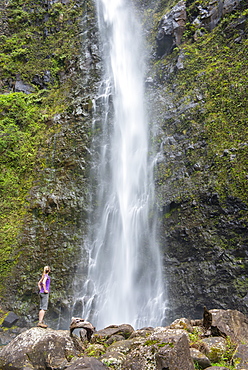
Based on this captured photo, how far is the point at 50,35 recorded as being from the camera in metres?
19.1

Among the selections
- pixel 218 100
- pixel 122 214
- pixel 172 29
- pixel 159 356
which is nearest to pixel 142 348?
pixel 159 356

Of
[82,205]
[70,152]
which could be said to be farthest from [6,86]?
[82,205]

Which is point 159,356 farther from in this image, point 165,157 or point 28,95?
point 28,95

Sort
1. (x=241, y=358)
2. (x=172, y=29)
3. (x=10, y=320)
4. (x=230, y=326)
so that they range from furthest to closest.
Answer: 1. (x=172, y=29)
2. (x=10, y=320)
3. (x=230, y=326)
4. (x=241, y=358)

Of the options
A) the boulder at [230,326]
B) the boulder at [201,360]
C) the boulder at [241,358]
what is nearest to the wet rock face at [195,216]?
the boulder at [230,326]

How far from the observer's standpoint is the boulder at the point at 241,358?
3818mm

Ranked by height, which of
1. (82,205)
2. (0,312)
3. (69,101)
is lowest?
(0,312)

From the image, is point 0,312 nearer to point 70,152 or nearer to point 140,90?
point 70,152

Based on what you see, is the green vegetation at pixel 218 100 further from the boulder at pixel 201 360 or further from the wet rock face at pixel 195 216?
the boulder at pixel 201 360

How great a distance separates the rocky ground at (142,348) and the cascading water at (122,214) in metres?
3.45

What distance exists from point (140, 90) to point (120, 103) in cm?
126

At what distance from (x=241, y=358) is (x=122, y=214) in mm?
7357

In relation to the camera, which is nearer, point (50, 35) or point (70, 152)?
point (70, 152)

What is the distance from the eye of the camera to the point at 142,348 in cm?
364
